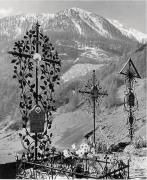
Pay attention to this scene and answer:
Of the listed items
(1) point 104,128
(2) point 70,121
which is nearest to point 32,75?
(1) point 104,128

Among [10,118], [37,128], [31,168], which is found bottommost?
[31,168]

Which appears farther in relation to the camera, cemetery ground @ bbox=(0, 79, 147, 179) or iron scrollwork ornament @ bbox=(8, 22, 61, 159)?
cemetery ground @ bbox=(0, 79, 147, 179)

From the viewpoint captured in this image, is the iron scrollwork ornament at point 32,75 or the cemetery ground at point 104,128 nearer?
the iron scrollwork ornament at point 32,75

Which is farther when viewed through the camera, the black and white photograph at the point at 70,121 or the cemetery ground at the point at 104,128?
the cemetery ground at the point at 104,128

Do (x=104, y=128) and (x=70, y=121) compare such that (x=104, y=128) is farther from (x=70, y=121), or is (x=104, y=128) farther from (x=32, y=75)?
(x=32, y=75)

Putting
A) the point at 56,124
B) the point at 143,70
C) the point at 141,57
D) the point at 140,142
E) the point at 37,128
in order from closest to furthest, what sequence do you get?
the point at 37,128 → the point at 140,142 → the point at 56,124 → the point at 143,70 → the point at 141,57

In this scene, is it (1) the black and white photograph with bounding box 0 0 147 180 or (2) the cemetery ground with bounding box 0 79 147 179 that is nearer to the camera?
(1) the black and white photograph with bounding box 0 0 147 180

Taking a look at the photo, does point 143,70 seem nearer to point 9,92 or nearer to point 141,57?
point 141,57

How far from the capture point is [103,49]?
16738 cm

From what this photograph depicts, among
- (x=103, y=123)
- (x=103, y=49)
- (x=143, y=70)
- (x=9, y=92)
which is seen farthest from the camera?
(x=103, y=49)

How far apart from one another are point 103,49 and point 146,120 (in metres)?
143

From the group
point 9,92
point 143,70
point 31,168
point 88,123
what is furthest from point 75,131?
point 9,92

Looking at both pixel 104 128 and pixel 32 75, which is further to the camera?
pixel 104 128

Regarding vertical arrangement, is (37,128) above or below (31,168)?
above
